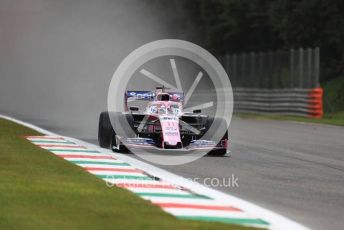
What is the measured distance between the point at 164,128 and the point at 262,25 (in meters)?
43.0

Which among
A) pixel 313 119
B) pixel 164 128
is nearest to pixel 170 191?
pixel 164 128

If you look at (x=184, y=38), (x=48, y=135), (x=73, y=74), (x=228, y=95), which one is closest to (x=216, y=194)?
(x=48, y=135)

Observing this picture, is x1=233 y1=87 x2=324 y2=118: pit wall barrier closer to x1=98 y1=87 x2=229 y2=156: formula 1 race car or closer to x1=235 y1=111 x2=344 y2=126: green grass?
x1=235 y1=111 x2=344 y2=126: green grass

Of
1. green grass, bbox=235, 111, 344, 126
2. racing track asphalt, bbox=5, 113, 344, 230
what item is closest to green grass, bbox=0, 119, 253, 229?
racing track asphalt, bbox=5, 113, 344, 230

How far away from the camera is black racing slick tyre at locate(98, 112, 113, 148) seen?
14700 millimetres

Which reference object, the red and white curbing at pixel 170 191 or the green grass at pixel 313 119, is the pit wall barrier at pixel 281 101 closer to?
the green grass at pixel 313 119

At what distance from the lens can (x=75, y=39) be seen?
166 ft

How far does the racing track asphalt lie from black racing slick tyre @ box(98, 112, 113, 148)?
5.54 feet

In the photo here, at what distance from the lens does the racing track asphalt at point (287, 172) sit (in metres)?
9.03

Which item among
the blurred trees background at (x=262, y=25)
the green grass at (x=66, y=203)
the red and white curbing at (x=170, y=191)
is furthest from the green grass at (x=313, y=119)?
the green grass at (x=66, y=203)

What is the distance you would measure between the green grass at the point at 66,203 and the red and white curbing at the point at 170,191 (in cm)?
21

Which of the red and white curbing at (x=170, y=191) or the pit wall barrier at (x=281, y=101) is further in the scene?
the pit wall barrier at (x=281, y=101)

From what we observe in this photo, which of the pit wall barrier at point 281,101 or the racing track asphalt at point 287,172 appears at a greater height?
the pit wall barrier at point 281,101

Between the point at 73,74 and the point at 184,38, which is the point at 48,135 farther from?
the point at 184,38
